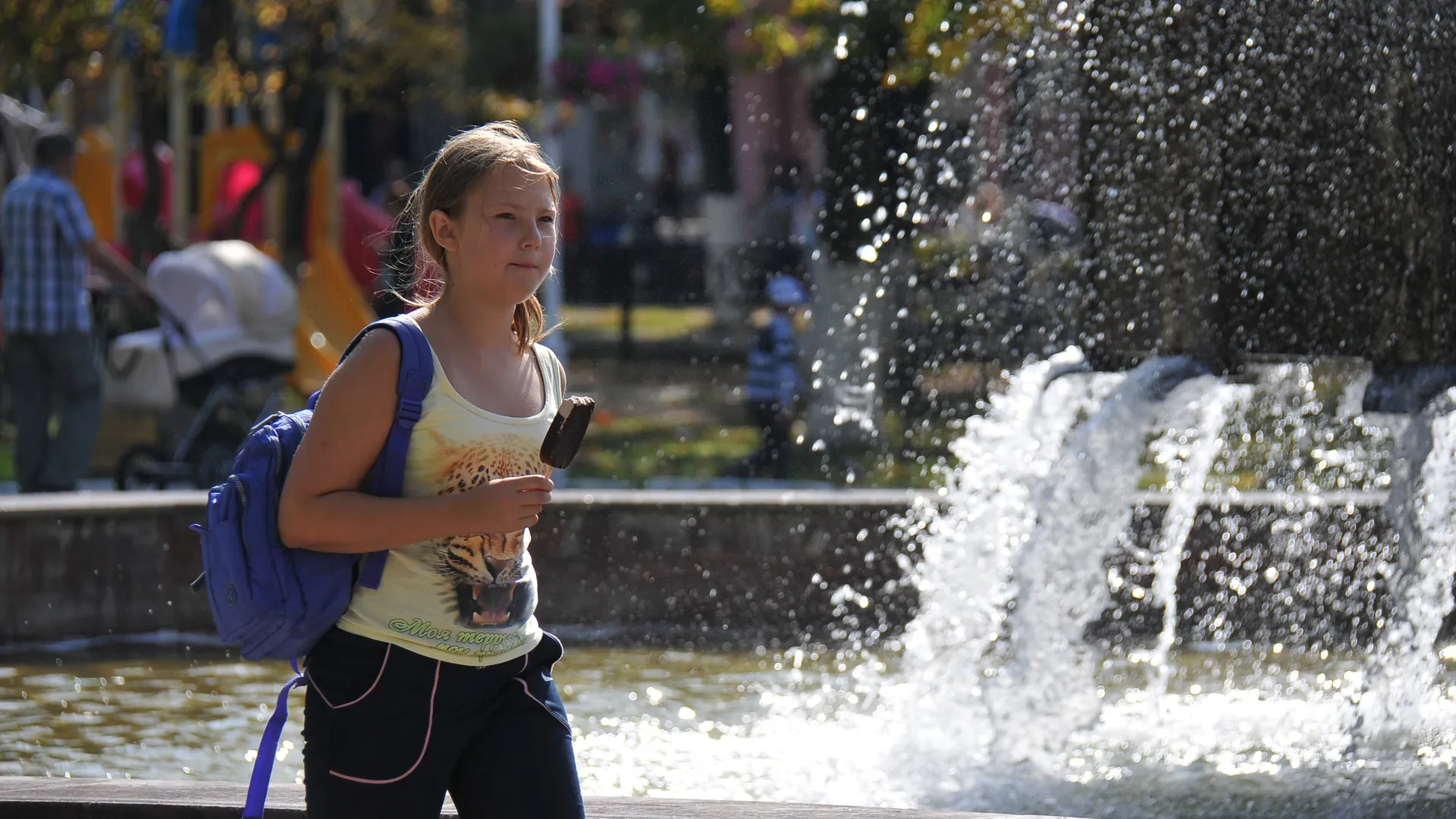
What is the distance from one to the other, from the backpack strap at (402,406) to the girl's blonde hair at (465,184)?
16 cm

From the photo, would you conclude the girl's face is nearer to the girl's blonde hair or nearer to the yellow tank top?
the girl's blonde hair

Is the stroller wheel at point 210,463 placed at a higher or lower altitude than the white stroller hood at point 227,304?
lower

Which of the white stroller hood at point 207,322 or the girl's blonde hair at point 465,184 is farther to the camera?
the white stroller hood at point 207,322

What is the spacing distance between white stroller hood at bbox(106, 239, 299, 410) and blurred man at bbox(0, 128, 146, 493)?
776 millimetres

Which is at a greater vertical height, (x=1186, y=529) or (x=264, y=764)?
(x=264, y=764)

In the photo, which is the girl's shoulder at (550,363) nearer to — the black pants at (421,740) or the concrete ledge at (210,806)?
the black pants at (421,740)

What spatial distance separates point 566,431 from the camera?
8.83ft

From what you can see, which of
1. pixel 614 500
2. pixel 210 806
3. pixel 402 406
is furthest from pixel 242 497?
pixel 614 500

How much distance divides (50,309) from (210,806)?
691 cm

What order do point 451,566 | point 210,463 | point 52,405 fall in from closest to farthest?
point 451,566 < point 52,405 < point 210,463

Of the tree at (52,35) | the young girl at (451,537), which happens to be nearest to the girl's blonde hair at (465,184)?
the young girl at (451,537)

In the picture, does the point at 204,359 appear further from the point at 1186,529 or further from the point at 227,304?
the point at 1186,529

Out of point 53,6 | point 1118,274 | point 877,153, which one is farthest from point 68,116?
point 1118,274

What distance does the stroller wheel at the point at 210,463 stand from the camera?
1034 centimetres
